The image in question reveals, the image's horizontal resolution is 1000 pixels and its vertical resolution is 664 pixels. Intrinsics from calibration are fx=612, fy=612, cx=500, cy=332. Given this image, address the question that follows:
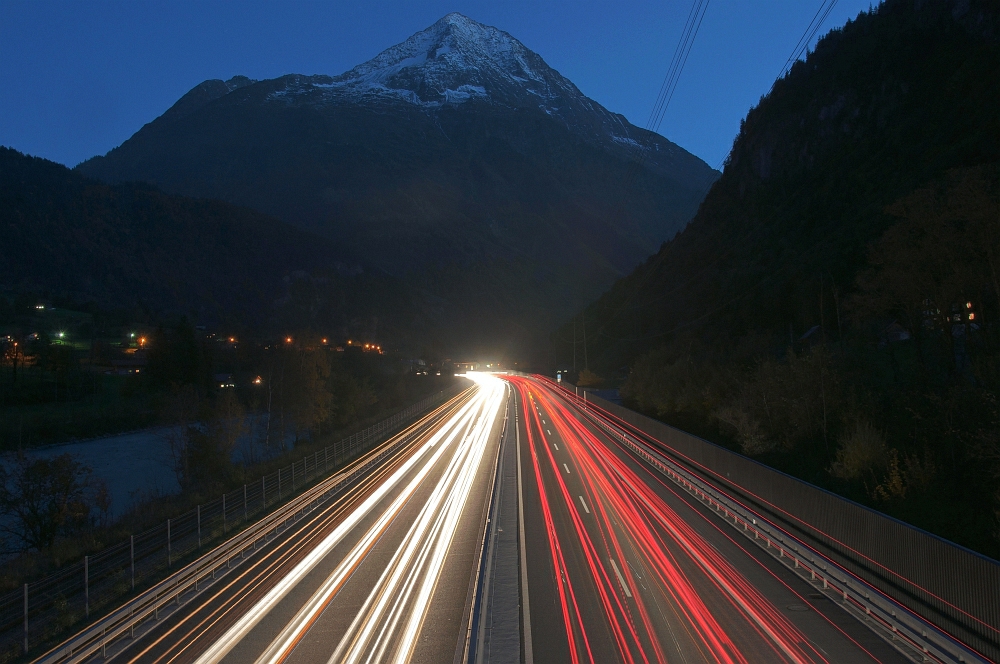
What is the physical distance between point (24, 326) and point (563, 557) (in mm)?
125625

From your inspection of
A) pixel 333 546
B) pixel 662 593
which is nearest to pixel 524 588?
pixel 662 593

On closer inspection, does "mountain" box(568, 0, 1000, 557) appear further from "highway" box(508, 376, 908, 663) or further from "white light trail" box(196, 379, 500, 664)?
"white light trail" box(196, 379, 500, 664)

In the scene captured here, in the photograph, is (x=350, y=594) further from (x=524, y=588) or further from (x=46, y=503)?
(x=46, y=503)

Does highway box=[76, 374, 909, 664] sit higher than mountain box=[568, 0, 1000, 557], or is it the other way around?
mountain box=[568, 0, 1000, 557]

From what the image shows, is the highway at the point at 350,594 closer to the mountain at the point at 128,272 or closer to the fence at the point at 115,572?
the fence at the point at 115,572

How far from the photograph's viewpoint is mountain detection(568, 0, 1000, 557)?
17.4 m

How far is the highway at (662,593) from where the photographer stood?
397 inches

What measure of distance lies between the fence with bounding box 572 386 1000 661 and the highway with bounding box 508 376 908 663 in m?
1.07

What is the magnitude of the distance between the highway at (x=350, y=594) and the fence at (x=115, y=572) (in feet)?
7.32

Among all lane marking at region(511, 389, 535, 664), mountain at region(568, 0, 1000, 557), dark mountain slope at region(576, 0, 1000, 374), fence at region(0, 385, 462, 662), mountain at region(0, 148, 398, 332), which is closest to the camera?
lane marking at region(511, 389, 535, 664)

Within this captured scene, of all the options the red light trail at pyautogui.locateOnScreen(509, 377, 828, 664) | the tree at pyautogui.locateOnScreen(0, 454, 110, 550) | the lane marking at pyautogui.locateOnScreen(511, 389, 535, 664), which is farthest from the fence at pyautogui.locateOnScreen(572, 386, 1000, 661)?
the tree at pyautogui.locateOnScreen(0, 454, 110, 550)

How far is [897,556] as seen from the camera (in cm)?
1138

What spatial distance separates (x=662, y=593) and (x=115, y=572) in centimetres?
1358

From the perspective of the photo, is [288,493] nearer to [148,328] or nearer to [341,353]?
[341,353]
